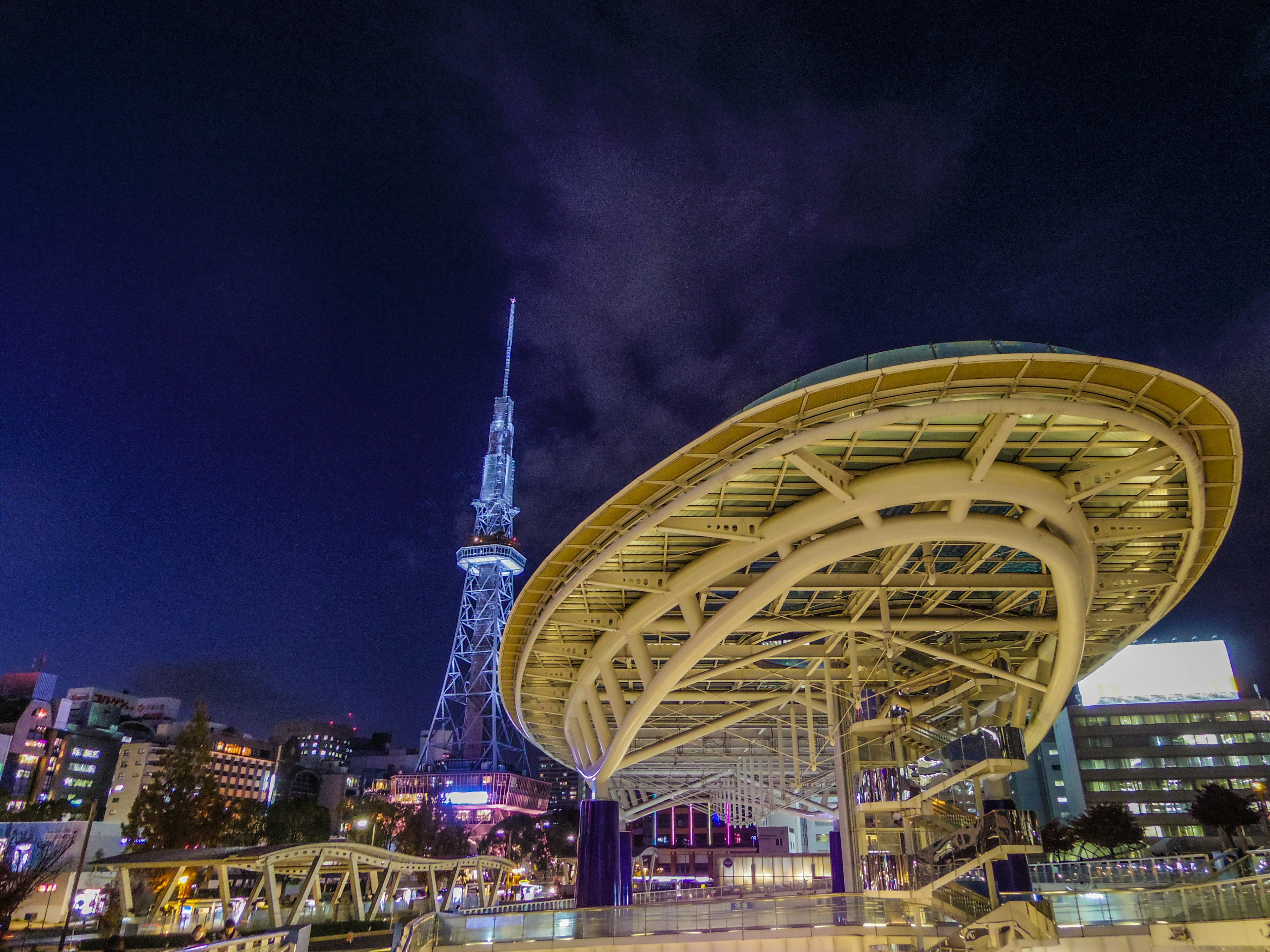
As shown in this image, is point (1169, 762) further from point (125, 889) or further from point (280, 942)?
point (280, 942)

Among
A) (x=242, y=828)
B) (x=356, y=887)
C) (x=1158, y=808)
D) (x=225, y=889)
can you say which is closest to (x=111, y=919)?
(x=225, y=889)

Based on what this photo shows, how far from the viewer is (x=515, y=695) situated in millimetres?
37125

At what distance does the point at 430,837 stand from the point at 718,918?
7780 centimetres

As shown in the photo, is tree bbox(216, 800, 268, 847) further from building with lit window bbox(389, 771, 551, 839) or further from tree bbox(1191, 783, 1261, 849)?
tree bbox(1191, 783, 1261, 849)

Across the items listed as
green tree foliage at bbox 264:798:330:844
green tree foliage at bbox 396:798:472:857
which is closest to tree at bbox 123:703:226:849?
green tree foliage at bbox 396:798:472:857

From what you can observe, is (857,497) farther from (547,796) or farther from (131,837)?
(547,796)

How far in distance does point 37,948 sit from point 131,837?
27280mm

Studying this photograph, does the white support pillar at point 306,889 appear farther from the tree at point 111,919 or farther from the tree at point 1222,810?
the tree at point 1222,810

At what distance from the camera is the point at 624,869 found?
3653 centimetres

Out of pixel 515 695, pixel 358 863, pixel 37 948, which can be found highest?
pixel 515 695

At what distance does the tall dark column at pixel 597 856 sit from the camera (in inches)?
1308

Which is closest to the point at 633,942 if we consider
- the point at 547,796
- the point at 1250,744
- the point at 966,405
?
the point at 966,405

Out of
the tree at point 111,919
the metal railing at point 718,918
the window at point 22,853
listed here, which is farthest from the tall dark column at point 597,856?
the window at point 22,853

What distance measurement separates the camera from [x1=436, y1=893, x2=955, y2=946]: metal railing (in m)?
22.7
